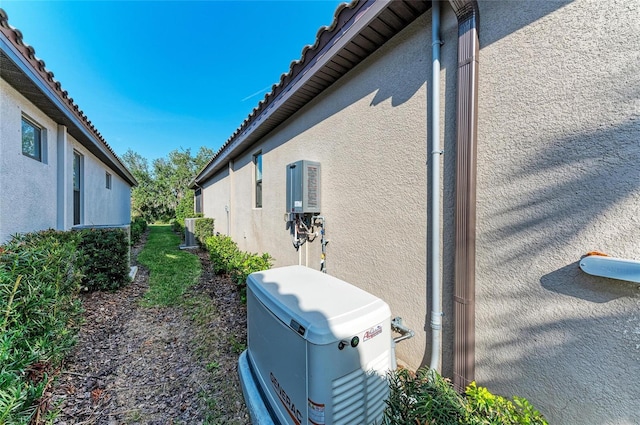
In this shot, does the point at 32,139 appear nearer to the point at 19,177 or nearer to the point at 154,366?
the point at 19,177

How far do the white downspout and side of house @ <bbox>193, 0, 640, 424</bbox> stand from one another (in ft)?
0.20

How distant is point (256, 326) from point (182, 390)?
1.54 meters

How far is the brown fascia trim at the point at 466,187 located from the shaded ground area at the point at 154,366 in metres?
2.17

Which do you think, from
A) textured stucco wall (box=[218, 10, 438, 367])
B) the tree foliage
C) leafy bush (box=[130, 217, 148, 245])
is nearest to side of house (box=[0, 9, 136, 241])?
textured stucco wall (box=[218, 10, 438, 367])

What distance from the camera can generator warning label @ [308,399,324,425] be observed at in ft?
4.74

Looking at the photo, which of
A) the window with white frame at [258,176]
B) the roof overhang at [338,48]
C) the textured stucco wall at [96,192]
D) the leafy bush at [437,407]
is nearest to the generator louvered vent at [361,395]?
the leafy bush at [437,407]

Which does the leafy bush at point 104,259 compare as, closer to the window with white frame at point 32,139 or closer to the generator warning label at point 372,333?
the window with white frame at point 32,139

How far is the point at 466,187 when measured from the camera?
6.86 ft

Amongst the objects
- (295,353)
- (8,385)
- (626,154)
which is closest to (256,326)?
(295,353)

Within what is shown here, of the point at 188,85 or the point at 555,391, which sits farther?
the point at 188,85

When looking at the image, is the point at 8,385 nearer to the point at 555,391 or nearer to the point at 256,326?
the point at 256,326

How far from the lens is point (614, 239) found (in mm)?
1479

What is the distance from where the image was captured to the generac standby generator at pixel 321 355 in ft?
4.77

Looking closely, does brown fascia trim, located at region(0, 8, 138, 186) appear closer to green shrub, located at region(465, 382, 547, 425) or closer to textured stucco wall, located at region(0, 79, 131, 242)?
textured stucco wall, located at region(0, 79, 131, 242)
